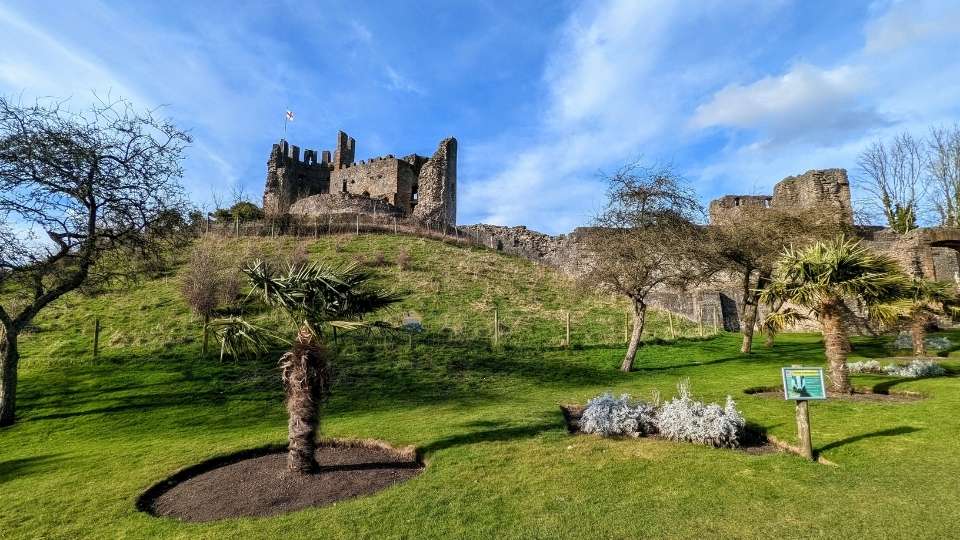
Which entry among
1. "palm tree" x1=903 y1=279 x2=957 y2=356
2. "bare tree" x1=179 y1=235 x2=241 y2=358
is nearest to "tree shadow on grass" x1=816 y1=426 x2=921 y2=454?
"palm tree" x1=903 y1=279 x2=957 y2=356

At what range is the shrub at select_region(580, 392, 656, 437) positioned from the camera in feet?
30.8

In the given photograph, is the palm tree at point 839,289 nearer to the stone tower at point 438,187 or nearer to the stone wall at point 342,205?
the stone wall at point 342,205

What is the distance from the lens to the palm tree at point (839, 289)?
11.9m

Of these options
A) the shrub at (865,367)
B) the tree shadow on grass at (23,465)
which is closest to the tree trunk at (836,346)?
the shrub at (865,367)

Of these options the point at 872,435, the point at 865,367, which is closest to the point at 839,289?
the point at 872,435

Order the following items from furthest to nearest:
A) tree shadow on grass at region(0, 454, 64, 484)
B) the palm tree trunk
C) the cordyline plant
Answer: tree shadow on grass at region(0, 454, 64, 484), the palm tree trunk, the cordyline plant

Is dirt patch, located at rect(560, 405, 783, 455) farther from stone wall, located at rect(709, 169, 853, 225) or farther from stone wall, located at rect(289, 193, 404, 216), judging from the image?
stone wall, located at rect(289, 193, 404, 216)

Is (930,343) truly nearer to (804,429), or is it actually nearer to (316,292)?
(804,429)

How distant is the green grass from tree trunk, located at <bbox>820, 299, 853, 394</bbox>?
143 cm

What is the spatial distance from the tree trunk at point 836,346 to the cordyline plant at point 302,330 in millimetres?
10659

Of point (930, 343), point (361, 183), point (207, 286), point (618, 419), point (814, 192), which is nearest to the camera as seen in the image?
point (618, 419)

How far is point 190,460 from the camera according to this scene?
29.0ft

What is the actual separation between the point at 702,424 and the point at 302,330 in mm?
6718

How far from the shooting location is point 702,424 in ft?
28.6
